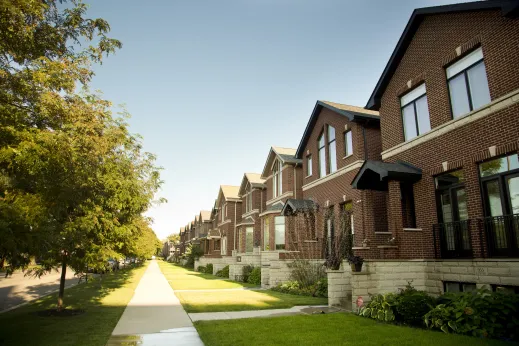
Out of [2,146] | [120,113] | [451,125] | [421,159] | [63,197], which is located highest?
[120,113]

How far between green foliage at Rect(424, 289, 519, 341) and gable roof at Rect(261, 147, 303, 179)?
50.8 feet

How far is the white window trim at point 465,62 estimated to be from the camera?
10797 millimetres

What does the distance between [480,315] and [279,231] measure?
1563 centimetres

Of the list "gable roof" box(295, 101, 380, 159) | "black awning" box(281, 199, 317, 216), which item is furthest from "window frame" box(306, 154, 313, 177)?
"black awning" box(281, 199, 317, 216)

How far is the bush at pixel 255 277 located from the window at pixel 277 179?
5374 millimetres

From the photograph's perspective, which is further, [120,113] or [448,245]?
[120,113]

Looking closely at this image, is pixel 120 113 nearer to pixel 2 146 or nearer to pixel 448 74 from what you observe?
pixel 2 146

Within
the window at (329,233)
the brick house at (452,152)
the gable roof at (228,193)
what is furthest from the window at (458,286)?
the gable roof at (228,193)

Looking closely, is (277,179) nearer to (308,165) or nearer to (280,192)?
(280,192)

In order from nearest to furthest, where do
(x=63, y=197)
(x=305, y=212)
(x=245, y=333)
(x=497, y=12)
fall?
(x=63, y=197), (x=245, y=333), (x=497, y=12), (x=305, y=212)

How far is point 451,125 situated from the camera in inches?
447

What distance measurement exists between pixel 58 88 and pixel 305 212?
13902 millimetres

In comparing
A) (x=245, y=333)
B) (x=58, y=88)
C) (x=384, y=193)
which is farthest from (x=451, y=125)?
(x=58, y=88)

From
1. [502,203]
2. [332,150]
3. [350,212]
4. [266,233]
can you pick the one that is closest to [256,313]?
[350,212]
